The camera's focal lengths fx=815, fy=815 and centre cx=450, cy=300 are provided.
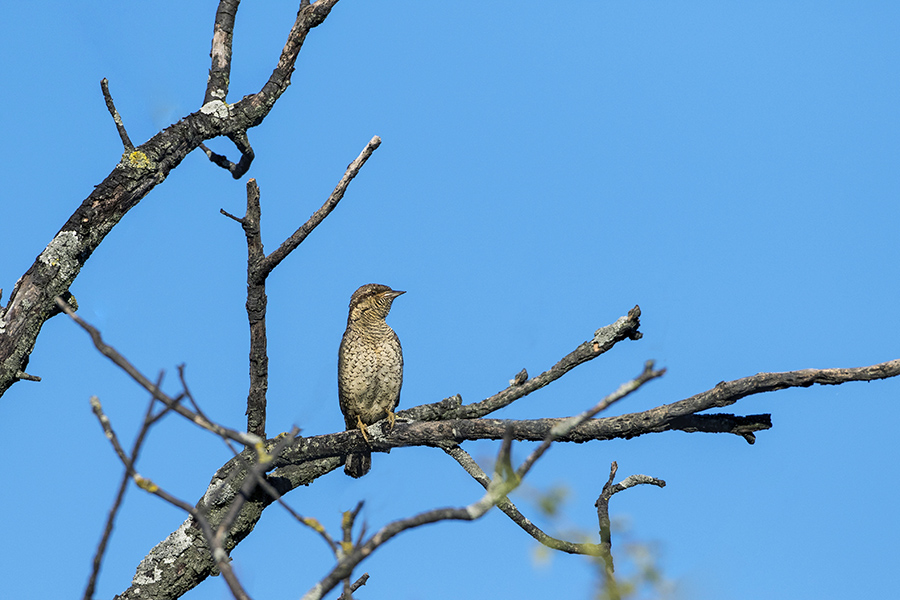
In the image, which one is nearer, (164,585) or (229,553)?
(164,585)

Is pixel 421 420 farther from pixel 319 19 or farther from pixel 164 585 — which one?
pixel 319 19

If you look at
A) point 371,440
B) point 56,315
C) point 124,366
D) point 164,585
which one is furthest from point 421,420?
point 124,366

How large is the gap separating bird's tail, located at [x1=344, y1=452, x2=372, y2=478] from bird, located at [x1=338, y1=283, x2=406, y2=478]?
1.98 ft

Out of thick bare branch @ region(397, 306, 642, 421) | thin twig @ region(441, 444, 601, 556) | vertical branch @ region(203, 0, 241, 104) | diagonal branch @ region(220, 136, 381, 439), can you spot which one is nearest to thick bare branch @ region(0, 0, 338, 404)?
vertical branch @ region(203, 0, 241, 104)

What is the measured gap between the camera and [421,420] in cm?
530

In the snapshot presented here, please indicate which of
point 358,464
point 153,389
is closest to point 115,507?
point 153,389

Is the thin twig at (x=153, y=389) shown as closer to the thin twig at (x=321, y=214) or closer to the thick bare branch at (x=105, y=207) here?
the thick bare branch at (x=105, y=207)

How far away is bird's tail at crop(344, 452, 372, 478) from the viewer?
6340mm

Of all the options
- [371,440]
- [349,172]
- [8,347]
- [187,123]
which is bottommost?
[371,440]

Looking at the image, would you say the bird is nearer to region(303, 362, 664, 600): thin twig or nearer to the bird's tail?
the bird's tail

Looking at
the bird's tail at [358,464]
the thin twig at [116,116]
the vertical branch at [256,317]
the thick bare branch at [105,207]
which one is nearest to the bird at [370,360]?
the bird's tail at [358,464]

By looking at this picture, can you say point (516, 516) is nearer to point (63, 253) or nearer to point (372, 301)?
point (372, 301)

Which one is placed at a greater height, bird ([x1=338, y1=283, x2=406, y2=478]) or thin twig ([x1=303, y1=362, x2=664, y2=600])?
bird ([x1=338, y1=283, x2=406, y2=478])

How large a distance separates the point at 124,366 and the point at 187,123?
179 inches
